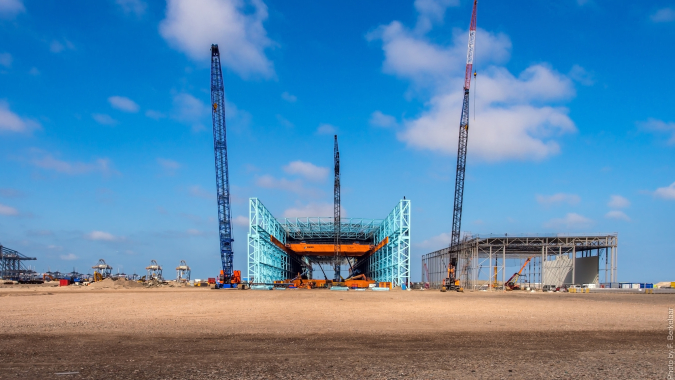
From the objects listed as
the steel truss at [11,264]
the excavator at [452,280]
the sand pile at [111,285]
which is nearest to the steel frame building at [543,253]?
the excavator at [452,280]

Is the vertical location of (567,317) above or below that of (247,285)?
above

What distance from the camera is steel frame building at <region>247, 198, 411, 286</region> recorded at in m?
76.1

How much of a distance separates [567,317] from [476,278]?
194ft

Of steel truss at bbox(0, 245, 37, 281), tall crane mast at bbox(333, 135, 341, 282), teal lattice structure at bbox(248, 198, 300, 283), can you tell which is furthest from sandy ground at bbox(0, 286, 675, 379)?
steel truss at bbox(0, 245, 37, 281)

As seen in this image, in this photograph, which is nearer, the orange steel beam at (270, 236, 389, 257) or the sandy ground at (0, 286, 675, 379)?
the sandy ground at (0, 286, 675, 379)

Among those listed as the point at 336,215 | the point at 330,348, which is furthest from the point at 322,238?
the point at 330,348

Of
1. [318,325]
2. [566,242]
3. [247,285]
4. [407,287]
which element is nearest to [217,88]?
[247,285]

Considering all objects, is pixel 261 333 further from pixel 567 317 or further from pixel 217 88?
pixel 217 88

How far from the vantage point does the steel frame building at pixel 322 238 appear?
76.1 meters

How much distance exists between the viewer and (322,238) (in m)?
112

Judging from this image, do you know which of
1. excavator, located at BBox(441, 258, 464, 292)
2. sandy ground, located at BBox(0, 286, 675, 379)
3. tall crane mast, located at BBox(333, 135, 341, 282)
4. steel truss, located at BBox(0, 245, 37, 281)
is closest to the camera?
sandy ground, located at BBox(0, 286, 675, 379)

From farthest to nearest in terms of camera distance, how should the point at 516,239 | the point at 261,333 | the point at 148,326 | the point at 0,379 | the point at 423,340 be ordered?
the point at 516,239, the point at 148,326, the point at 261,333, the point at 423,340, the point at 0,379

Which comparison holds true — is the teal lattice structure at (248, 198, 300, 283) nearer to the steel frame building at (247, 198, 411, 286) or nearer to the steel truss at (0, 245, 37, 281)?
the steel frame building at (247, 198, 411, 286)

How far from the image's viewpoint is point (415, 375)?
971cm
